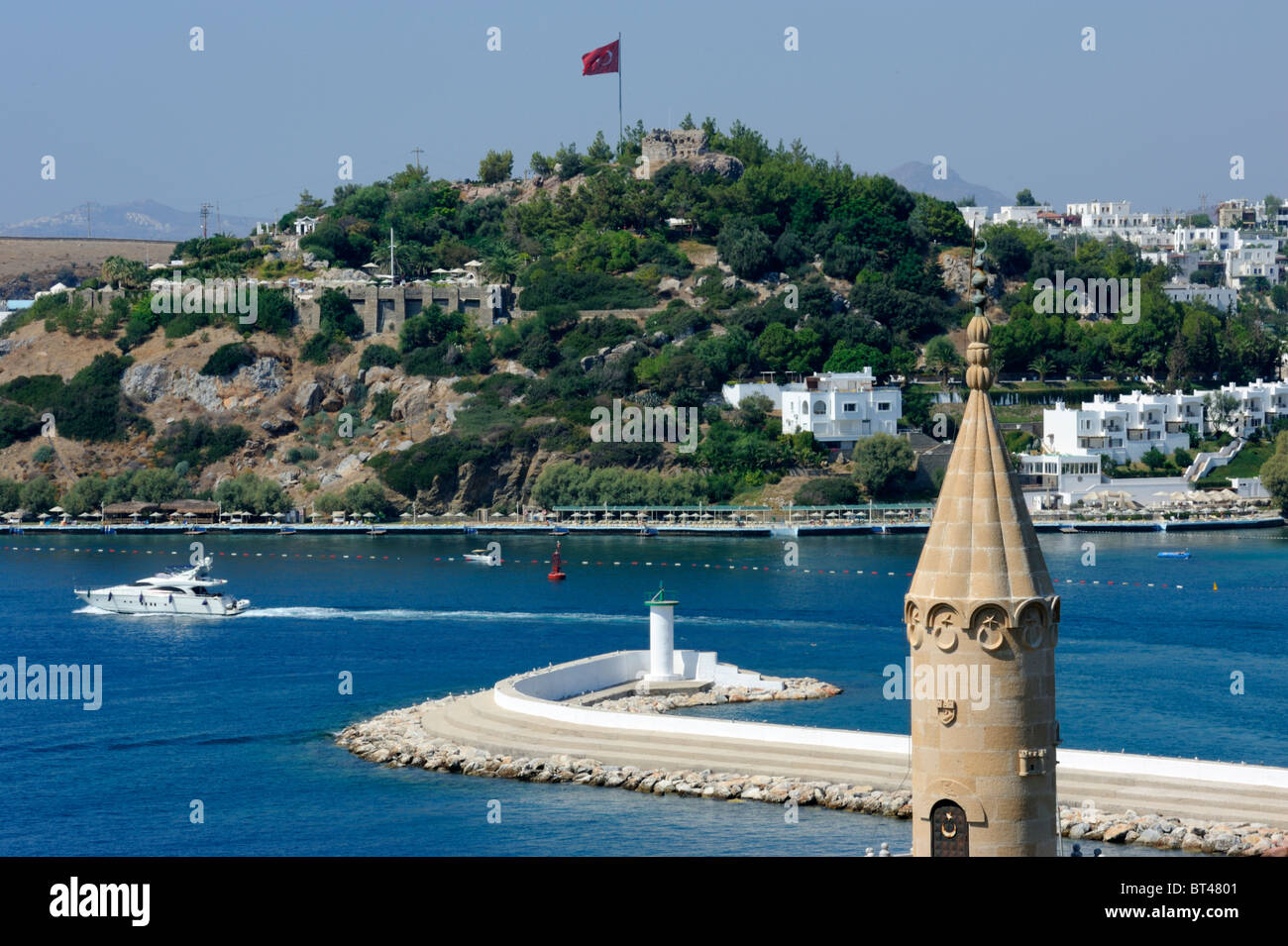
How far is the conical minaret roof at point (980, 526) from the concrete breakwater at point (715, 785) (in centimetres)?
1856

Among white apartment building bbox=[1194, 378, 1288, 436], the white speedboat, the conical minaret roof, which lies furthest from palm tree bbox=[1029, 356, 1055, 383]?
the conical minaret roof

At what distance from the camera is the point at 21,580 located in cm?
7500

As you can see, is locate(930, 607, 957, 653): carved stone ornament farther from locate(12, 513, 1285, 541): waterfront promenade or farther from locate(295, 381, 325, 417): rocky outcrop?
locate(295, 381, 325, 417): rocky outcrop

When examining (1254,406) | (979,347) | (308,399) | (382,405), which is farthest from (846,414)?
(979,347)

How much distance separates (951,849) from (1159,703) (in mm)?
36068

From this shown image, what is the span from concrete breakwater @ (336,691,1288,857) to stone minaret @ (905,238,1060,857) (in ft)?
60.8

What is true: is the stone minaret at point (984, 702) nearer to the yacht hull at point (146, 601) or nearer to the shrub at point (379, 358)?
the yacht hull at point (146, 601)

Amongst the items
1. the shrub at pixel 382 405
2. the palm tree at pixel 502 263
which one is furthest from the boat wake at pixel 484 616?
the palm tree at pixel 502 263

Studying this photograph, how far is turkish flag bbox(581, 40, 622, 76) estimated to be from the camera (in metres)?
111

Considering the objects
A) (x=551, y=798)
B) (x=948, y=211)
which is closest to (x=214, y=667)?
(x=551, y=798)

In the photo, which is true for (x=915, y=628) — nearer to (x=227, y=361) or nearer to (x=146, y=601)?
(x=146, y=601)

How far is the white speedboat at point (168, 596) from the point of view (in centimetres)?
6256
